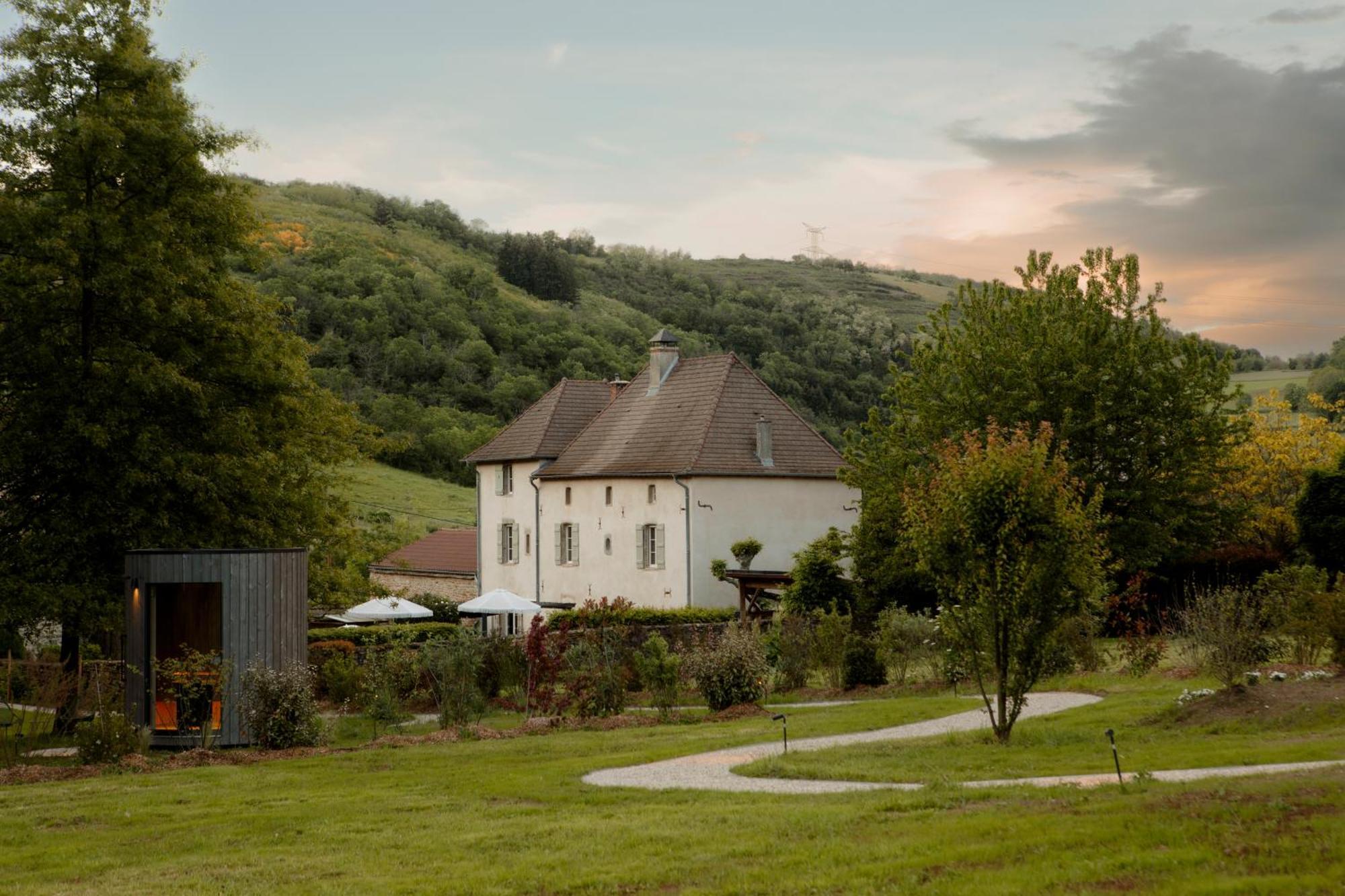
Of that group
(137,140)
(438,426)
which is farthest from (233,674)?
(438,426)

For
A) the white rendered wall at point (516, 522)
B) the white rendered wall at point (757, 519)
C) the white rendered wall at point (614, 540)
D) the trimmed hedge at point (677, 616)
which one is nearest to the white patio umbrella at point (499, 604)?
the trimmed hedge at point (677, 616)

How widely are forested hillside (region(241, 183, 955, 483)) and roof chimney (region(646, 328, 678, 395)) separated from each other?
22.6 m

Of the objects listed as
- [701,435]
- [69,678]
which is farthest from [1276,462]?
[69,678]

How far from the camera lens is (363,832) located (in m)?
11.7

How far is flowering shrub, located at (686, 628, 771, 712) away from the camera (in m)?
21.4

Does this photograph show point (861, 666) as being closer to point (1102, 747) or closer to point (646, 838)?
point (1102, 747)

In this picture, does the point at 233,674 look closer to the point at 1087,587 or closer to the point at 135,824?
the point at 135,824

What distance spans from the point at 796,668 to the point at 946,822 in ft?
48.9

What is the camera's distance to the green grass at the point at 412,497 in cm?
6806

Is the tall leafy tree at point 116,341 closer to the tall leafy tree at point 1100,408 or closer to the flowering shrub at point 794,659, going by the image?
the flowering shrub at point 794,659

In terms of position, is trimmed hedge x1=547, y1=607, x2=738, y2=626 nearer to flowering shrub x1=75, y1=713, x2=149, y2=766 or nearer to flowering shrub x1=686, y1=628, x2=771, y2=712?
flowering shrub x1=686, y1=628, x2=771, y2=712

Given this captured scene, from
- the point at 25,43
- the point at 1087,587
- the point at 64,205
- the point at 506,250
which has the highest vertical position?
the point at 506,250

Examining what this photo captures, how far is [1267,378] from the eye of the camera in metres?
93.7

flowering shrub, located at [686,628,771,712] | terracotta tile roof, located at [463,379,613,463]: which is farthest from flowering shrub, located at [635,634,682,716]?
terracotta tile roof, located at [463,379,613,463]
